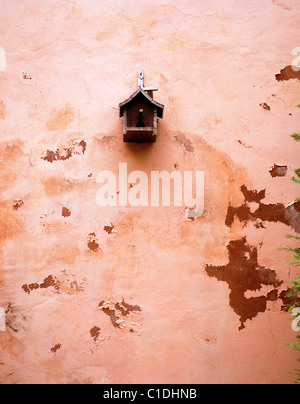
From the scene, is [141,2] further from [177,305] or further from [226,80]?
[177,305]

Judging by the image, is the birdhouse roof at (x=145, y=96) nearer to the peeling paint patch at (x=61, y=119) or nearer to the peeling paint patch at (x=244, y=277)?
the peeling paint patch at (x=61, y=119)

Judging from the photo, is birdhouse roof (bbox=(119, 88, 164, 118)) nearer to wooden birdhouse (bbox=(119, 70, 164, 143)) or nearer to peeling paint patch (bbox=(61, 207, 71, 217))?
wooden birdhouse (bbox=(119, 70, 164, 143))

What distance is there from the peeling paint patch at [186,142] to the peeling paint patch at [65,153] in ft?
2.52

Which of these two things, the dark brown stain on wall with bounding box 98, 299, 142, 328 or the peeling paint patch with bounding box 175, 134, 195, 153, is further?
the peeling paint patch with bounding box 175, 134, 195, 153

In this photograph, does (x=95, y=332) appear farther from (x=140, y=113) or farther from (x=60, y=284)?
(x=140, y=113)

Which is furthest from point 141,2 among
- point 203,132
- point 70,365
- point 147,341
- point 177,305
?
point 70,365

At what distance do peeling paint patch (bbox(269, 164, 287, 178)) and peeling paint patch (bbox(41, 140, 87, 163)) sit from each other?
1.54 m

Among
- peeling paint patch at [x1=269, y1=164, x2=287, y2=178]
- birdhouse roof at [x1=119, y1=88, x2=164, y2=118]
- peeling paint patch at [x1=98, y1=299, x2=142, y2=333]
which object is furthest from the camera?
peeling paint patch at [x1=269, y1=164, x2=287, y2=178]

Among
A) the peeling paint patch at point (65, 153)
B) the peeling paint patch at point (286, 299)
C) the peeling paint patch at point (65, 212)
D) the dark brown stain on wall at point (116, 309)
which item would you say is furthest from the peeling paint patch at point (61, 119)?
the peeling paint patch at point (286, 299)

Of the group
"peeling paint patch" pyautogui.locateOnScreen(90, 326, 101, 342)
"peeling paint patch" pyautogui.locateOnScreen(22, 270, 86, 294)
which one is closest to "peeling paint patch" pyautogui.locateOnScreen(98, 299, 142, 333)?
"peeling paint patch" pyautogui.locateOnScreen(90, 326, 101, 342)

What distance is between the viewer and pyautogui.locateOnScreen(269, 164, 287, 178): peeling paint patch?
132 inches

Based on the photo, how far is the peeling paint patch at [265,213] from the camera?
10.9 ft

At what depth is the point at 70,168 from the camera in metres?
3.35

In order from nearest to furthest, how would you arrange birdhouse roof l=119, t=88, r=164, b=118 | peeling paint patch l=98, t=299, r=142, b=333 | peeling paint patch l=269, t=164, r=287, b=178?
birdhouse roof l=119, t=88, r=164, b=118
peeling paint patch l=98, t=299, r=142, b=333
peeling paint patch l=269, t=164, r=287, b=178
